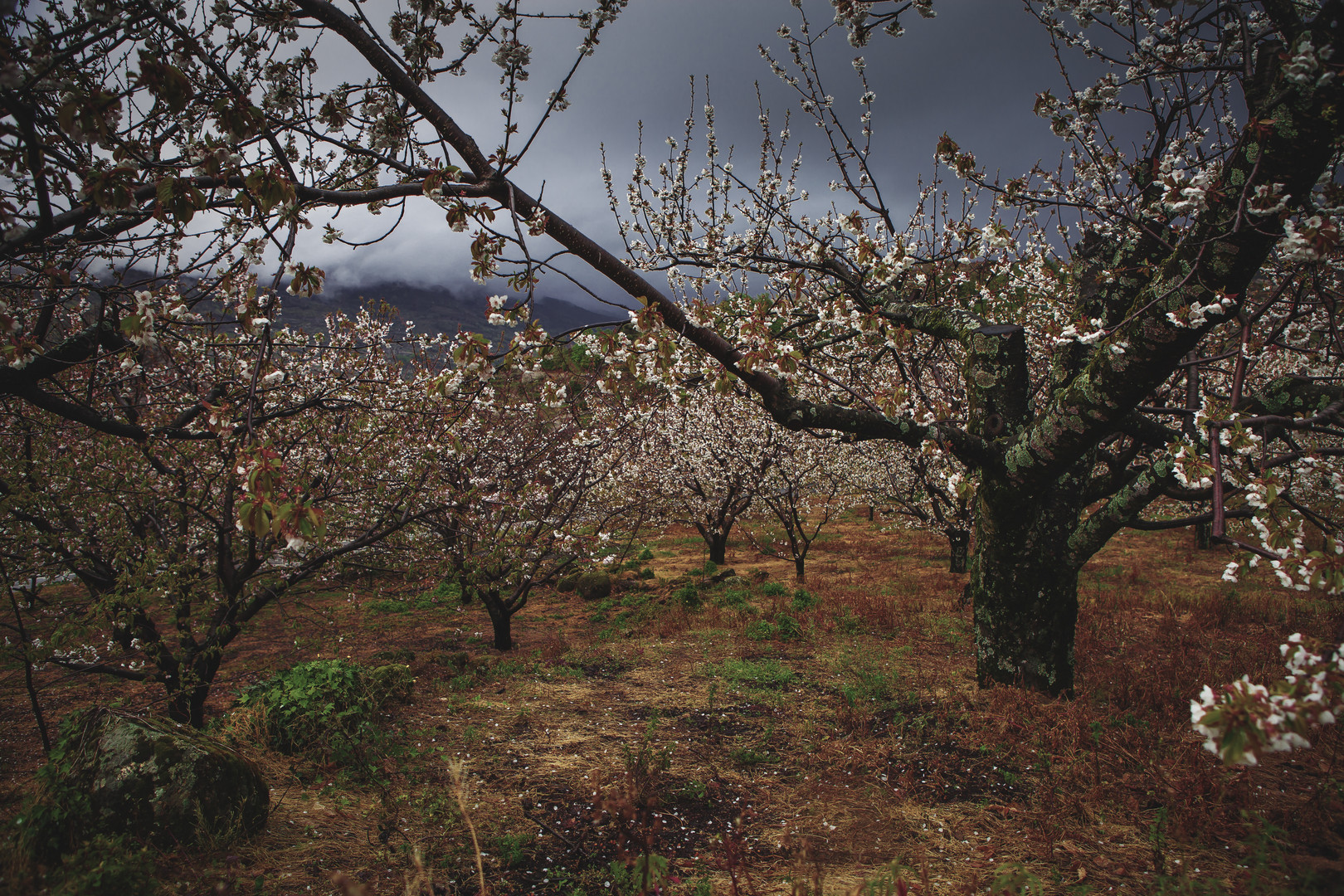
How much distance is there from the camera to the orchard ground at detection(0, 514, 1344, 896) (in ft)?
10.7

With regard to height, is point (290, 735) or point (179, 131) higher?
point (179, 131)

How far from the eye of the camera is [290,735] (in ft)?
16.6

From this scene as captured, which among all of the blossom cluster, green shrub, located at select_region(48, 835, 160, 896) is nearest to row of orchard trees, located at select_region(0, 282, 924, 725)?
green shrub, located at select_region(48, 835, 160, 896)

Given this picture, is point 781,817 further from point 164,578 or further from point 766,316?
point 164,578

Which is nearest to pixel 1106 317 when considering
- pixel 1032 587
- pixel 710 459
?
pixel 1032 587

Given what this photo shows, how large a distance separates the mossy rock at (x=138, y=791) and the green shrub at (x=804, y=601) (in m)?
8.04

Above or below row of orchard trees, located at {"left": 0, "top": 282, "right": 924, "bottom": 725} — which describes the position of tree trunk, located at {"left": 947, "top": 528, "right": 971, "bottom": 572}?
below

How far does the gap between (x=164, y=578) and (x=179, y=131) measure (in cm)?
336

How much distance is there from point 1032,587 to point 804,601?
5.45 meters

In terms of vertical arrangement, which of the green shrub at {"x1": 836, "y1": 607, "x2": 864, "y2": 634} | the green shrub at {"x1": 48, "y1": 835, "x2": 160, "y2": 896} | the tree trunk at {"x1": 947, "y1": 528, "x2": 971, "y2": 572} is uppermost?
the tree trunk at {"x1": 947, "y1": 528, "x2": 971, "y2": 572}

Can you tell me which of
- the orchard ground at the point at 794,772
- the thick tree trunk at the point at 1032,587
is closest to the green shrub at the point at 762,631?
the orchard ground at the point at 794,772

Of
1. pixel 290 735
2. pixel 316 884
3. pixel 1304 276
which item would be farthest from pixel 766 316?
pixel 290 735

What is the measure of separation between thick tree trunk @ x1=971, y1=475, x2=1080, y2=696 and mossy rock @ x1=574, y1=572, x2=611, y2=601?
913 cm

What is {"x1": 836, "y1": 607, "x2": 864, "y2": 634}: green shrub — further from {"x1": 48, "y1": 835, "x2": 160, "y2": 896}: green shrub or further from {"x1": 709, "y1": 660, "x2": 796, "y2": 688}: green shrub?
{"x1": 48, "y1": 835, "x2": 160, "y2": 896}: green shrub
